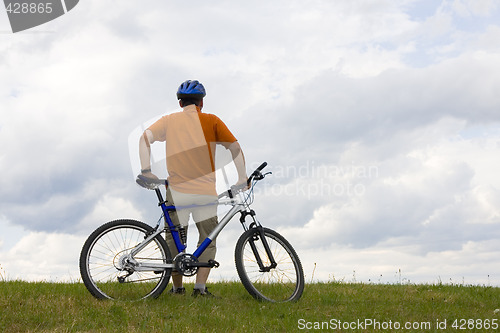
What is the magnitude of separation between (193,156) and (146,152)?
0.74 m

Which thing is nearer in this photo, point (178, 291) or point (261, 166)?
point (261, 166)

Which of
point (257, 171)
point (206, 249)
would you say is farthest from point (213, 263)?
point (257, 171)

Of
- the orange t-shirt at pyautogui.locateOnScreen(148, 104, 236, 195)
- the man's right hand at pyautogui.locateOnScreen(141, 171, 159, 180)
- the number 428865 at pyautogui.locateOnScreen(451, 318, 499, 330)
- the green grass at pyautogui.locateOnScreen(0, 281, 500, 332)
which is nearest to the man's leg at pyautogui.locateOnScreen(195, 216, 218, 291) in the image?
the green grass at pyautogui.locateOnScreen(0, 281, 500, 332)

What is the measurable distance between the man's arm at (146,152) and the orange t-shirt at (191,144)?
0.10m

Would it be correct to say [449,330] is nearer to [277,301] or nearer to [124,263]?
[277,301]

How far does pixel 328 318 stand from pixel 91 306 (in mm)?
3497

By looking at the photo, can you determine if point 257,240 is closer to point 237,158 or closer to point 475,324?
point 237,158

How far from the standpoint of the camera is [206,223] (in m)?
8.73

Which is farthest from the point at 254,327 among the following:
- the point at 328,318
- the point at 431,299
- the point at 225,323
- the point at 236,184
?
the point at 431,299

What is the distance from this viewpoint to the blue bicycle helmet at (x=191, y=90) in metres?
8.87

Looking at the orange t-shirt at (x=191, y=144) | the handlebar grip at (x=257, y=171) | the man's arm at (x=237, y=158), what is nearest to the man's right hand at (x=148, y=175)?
the orange t-shirt at (x=191, y=144)

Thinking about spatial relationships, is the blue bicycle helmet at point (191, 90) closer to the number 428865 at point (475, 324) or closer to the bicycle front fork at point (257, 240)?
the bicycle front fork at point (257, 240)

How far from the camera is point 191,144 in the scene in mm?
8703

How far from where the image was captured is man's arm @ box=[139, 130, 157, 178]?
27.9 feet
